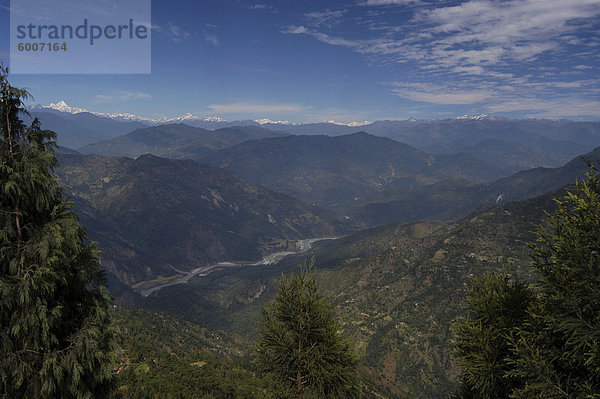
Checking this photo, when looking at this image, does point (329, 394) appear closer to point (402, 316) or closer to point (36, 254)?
point (36, 254)

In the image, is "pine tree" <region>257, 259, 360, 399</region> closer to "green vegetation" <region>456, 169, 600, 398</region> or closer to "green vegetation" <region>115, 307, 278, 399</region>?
"green vegetation" <region>115, 307, 278, 399</region>

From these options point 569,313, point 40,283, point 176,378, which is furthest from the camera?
point 176,378

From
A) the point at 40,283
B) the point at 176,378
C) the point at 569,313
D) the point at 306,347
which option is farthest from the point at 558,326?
the point at 176,378

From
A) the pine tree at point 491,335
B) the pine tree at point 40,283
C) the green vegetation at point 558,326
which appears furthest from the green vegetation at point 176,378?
the green vegetation at point 558,326

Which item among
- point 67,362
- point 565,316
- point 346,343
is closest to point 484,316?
point 565,316

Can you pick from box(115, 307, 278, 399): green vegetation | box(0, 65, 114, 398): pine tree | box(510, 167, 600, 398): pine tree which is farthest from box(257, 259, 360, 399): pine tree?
box(0, 65, 114, 398): pine tree

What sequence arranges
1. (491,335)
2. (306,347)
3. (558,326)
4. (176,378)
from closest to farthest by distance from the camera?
1. (558,326)
2. (491,335)
3. (306,347)
4. (176,378)

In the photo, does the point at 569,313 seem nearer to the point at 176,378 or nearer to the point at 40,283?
the point at 40,283
